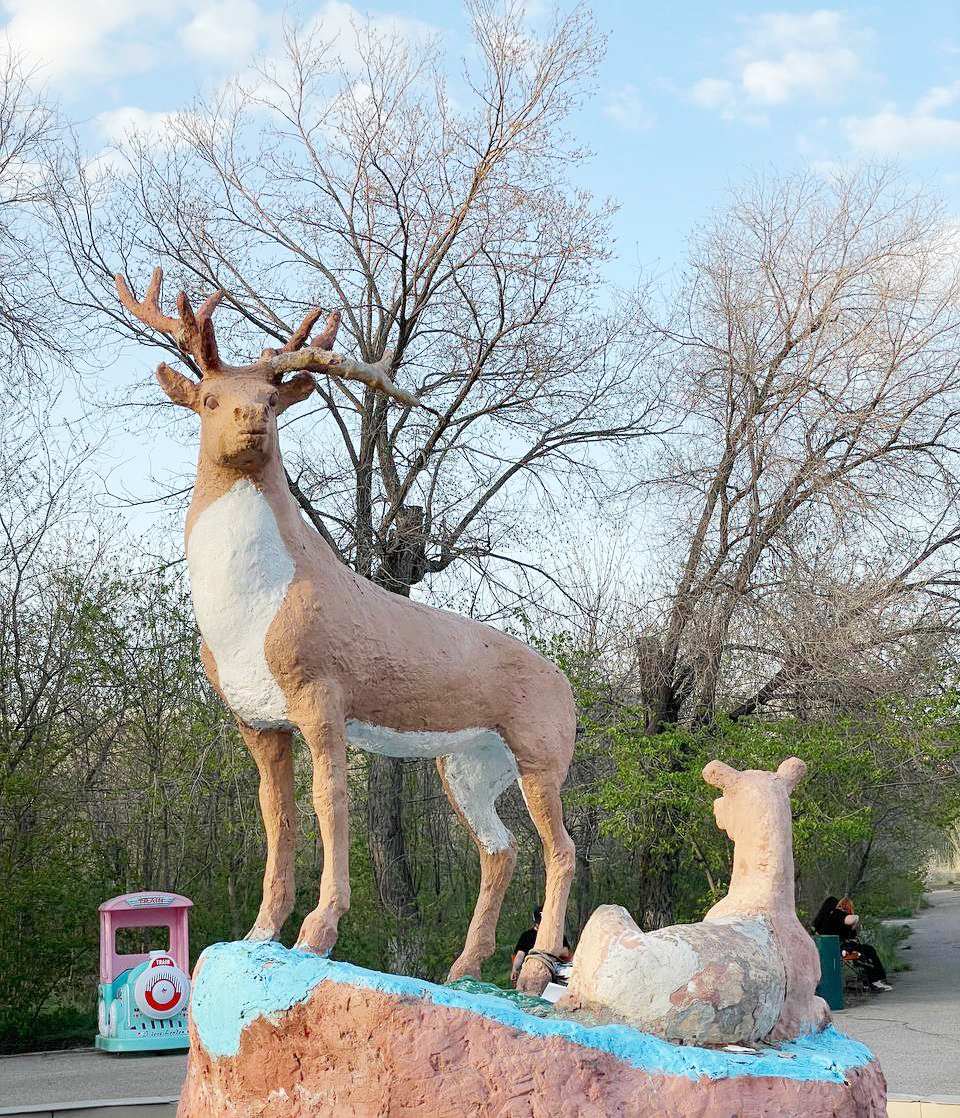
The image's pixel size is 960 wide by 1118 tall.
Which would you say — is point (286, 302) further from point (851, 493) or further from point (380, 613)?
point (380, 613)

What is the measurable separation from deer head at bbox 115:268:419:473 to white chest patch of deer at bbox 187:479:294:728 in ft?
0.63

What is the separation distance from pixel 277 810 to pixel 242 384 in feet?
5.31

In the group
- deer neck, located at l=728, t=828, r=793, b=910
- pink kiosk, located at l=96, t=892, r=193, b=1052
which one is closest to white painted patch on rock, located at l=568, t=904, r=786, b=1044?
deer neck, located at l=728, t=828, r=793, b=910

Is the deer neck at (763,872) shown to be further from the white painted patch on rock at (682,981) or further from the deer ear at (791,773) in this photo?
the white painted patch on rock at (682,981)

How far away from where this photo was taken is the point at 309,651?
449cm

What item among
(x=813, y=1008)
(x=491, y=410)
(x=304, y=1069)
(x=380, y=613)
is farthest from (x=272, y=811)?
(x=491, y=410)

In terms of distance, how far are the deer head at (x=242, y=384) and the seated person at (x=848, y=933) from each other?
34.6ft

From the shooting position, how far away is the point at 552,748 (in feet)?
17.3

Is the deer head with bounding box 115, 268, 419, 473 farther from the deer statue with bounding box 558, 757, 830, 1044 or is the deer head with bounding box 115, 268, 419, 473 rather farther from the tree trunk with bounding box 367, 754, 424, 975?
the tree trunk with bounding box 367, 754, 424, 975

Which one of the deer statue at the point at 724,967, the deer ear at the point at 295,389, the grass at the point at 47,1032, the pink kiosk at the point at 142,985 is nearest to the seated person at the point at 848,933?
the pink kiosk at the point at 142,985

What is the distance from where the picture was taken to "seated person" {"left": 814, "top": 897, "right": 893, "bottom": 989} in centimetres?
1355

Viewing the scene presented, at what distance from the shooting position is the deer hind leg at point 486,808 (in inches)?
215

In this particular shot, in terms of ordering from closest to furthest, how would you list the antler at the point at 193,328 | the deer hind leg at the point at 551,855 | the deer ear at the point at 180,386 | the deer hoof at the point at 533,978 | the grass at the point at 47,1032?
1. the antler at the point at 193,328
2. the deer ear at the point at 180,386
3. the deer hoof at the point at 533,978
4. the deer hind leg at the point at 551,855
5. the grass at the point at 47,1032

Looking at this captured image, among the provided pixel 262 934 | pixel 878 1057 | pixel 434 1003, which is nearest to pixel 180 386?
pixel 262 934
